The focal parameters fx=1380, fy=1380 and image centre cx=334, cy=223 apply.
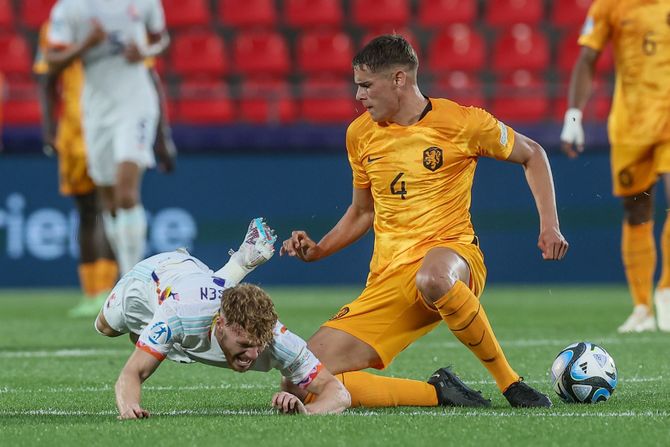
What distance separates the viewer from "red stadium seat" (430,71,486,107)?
39.2ft

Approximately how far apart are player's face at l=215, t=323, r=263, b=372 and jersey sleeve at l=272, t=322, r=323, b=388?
0.16m

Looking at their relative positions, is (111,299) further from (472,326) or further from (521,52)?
(521,52)

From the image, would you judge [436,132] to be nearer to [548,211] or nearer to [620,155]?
[548,211]

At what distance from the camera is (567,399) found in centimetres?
506

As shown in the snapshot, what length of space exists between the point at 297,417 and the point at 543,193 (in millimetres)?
1257

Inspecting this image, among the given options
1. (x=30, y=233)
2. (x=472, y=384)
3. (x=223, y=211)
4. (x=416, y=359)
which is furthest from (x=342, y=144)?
(x=472, y=384)

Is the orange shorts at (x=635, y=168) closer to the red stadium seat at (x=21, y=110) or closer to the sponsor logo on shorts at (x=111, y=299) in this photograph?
the sponsor logo on shorts at (x=111, y=299)

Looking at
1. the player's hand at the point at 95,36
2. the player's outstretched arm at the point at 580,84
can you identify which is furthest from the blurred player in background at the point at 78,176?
the player's outstretched arm at the point at 580,84

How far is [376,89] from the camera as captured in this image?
5.16 metres

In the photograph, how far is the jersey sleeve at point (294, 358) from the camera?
456 cm

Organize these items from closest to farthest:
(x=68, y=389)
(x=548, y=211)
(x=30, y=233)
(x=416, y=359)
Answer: (x=548, y=211)
(x=68, y=389)
(x=416, y=359)
(x=30, y=233)

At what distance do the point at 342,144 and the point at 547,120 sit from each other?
6.64ft

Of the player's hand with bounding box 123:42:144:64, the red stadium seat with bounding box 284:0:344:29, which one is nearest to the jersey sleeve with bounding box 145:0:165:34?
the player's hand with bounding box 123:42:144:64

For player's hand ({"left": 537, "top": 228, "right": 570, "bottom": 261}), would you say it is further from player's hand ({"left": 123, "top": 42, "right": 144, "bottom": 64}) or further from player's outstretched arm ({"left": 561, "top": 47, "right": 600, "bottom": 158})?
player's hand ({"left": 123, "top": 42, "right": 144, "bottom": 64})
